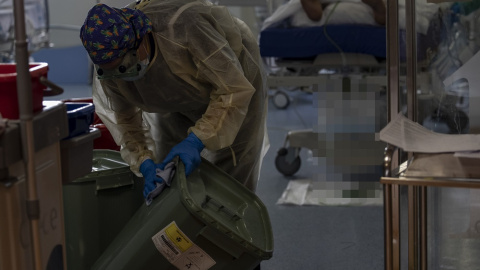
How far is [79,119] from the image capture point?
1.54 m

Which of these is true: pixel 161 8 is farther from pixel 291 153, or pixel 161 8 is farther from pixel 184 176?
pixel 291 153

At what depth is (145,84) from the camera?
213 centimetres

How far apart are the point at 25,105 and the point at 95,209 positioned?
3.40ft

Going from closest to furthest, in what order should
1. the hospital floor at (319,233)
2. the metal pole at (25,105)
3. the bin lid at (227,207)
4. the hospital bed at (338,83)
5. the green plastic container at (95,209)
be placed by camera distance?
the metal pole at (25,105) < the bin lid at (227,207) < the green plastic container at (95,209) < the hospital bed at (338,83) < the hospital floor at (319,233)

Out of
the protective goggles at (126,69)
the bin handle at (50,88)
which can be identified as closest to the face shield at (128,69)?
the protective goggles at (126,69)

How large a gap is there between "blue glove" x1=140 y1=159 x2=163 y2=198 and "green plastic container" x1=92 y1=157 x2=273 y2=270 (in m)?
0.07

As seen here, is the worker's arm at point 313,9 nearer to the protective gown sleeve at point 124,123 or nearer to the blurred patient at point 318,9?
the blurred patient at point 318,9

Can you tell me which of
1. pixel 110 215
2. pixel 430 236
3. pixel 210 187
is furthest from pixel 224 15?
pixel 430 236

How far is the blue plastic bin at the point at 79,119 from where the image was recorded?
4.98 ft

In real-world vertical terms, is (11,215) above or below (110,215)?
above

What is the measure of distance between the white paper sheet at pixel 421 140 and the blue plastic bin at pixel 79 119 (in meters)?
0.62

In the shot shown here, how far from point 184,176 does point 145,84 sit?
36 centimetres

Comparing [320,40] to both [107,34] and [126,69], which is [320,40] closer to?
[126,69]

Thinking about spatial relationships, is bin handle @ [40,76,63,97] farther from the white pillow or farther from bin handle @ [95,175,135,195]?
the white pillow
